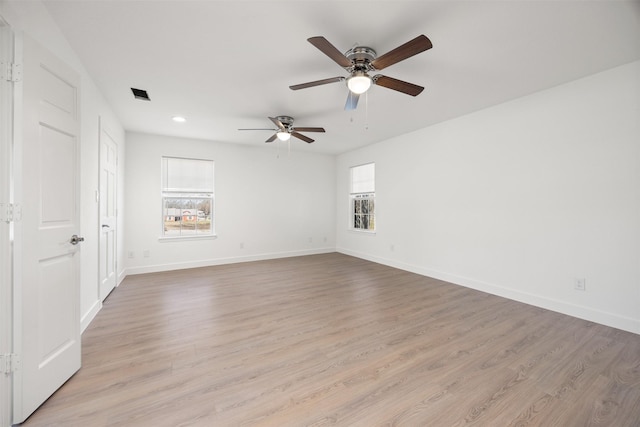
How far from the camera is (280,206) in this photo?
6.12m

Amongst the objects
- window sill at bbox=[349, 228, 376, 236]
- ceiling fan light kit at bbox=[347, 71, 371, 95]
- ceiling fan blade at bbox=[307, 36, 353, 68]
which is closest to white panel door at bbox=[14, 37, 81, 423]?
ceiling fan blade at bbox=[307, 36, 353, 68]

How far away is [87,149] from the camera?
2629mm

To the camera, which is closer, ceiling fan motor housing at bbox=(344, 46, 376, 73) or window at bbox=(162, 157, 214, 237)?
ceiling fan motor housing at bbox=(344, 46, 376, 73)

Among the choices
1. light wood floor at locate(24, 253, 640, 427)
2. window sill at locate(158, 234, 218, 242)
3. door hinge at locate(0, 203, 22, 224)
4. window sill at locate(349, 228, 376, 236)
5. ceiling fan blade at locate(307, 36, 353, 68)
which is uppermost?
ceiling fan blade at locate(307, 36, 353, 68)

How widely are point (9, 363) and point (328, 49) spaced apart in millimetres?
2720

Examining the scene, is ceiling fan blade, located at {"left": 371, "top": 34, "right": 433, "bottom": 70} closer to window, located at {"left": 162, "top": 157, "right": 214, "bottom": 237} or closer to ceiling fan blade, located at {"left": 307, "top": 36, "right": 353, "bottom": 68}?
ceiling fan blade, located at {"left": 307, "top": 36, "right": 353, "bottom": 68}

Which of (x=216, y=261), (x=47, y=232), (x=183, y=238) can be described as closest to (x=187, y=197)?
(x=183, y=238)

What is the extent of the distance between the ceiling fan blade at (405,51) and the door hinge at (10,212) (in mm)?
2525

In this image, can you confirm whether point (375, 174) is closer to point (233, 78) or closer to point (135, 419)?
point (233, 78)

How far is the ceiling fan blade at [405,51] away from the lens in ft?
5.49

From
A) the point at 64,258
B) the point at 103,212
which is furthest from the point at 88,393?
the point at 103,212

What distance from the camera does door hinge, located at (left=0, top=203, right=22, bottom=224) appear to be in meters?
1.39

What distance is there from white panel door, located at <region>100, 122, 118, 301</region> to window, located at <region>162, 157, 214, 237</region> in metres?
1.13

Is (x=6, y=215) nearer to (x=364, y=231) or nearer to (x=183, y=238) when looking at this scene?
(x=183, y=238)
